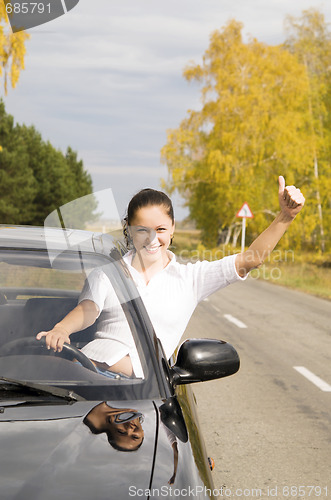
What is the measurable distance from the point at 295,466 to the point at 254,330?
22.6 feet

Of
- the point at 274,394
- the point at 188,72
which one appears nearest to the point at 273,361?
the point at 274,394

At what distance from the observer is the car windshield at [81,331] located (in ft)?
8.30

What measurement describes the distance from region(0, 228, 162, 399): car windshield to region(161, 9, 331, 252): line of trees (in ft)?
122

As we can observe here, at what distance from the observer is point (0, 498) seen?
1.77m

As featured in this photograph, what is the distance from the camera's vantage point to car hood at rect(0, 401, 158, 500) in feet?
6.05

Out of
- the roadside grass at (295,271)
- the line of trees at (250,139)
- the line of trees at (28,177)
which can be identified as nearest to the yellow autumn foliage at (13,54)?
the roadside grass at (295,271)

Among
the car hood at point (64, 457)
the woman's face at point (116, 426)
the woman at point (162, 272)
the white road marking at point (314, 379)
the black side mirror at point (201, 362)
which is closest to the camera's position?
the car hood at point (64, 457)

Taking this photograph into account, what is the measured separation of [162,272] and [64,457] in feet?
3.54

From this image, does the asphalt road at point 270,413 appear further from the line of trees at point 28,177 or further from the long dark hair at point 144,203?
the line of trees at point 28,177

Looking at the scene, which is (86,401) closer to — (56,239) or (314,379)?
(56,239)

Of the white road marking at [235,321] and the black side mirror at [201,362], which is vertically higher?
the black side mirror at [201,362]

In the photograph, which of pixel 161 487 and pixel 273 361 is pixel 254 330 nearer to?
pixel 273 361

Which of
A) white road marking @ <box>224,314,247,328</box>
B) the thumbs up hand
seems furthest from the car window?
white road marking @ <box>224,314,247,328</box>

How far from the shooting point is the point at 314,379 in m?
7.69
